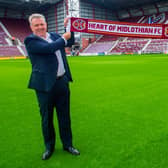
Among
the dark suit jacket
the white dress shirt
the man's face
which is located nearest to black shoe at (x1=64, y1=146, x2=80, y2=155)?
the dark suit jacket

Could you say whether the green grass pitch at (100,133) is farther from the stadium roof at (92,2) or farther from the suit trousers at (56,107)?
the stadium roof at (92,2)

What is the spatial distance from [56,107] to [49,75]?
55 cm

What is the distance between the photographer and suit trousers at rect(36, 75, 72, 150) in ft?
9.34

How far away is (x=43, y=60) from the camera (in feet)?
8.83

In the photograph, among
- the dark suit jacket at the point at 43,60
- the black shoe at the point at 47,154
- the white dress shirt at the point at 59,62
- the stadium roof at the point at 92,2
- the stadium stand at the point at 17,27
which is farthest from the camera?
the stadium stand at the point at 17,27

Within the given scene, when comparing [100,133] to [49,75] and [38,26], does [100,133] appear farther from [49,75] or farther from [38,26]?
[38,26]

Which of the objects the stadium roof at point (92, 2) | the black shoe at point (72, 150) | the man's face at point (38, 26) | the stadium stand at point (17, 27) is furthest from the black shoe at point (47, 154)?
the stadium stand at point (17, 27)

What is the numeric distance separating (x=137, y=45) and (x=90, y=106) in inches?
1649

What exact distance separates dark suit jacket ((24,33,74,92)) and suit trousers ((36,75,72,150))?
A: 0.13 m

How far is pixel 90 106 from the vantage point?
18.2ft

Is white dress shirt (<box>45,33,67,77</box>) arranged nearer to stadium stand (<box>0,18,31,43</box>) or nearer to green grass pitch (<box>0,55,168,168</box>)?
green grass pitch (<box>0,55,168,168</box>)

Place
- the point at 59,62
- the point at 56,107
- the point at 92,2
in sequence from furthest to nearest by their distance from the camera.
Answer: the point at 92,2
the point at 56,107
the point at 59,62

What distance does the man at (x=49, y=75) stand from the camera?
8.62 ft

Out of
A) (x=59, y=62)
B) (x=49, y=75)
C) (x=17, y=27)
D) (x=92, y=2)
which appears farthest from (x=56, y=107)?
(x=17, y=27)
